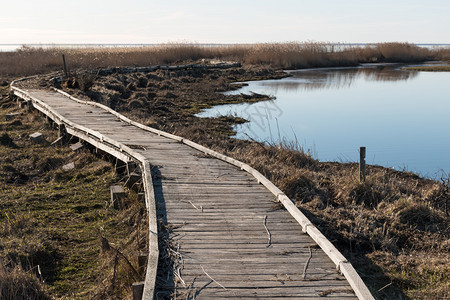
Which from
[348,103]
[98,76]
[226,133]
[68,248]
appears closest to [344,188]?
[68,248]

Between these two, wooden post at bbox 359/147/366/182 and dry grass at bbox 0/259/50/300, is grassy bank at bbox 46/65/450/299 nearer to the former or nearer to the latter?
wooden post at bbox 359/147/366/182

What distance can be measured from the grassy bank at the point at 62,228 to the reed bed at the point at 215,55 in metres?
18.7

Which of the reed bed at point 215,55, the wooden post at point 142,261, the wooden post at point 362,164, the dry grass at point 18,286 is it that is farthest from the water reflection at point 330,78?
the dry grass at point 18,286

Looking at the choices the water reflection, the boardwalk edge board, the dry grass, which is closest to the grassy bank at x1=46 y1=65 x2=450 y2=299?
the boardwalk edge board

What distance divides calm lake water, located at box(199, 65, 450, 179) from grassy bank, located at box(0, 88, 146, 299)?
13.0 feet

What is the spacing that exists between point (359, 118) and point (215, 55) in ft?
83.0

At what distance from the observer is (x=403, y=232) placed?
20.5 feet

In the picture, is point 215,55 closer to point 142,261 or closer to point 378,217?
point 378,217

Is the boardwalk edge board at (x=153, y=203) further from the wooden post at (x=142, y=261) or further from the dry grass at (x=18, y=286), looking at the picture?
the dry grass at (x=18, y=286)

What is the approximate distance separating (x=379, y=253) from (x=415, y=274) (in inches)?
22.0

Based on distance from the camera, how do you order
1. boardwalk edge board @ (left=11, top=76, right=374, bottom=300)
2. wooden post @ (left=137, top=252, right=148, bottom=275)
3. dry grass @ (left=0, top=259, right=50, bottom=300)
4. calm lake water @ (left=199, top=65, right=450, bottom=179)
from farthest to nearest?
calm lake water @ (left=199, top=65, right=450, bottom=179)
wooden post @ (left=137, top=252, right=148, bottom=275)
dry grass @ (left=0, top=259, right=50, bottom=300)
boardwalk edge board @ (left=11, top=76, right=374, bottom=300)

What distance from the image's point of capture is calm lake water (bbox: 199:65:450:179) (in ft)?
41.8

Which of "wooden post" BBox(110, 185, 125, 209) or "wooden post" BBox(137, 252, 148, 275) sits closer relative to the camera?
"wooden post" BBox(137, 252, 148, 275)

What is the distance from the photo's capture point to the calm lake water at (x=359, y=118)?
1273cm
